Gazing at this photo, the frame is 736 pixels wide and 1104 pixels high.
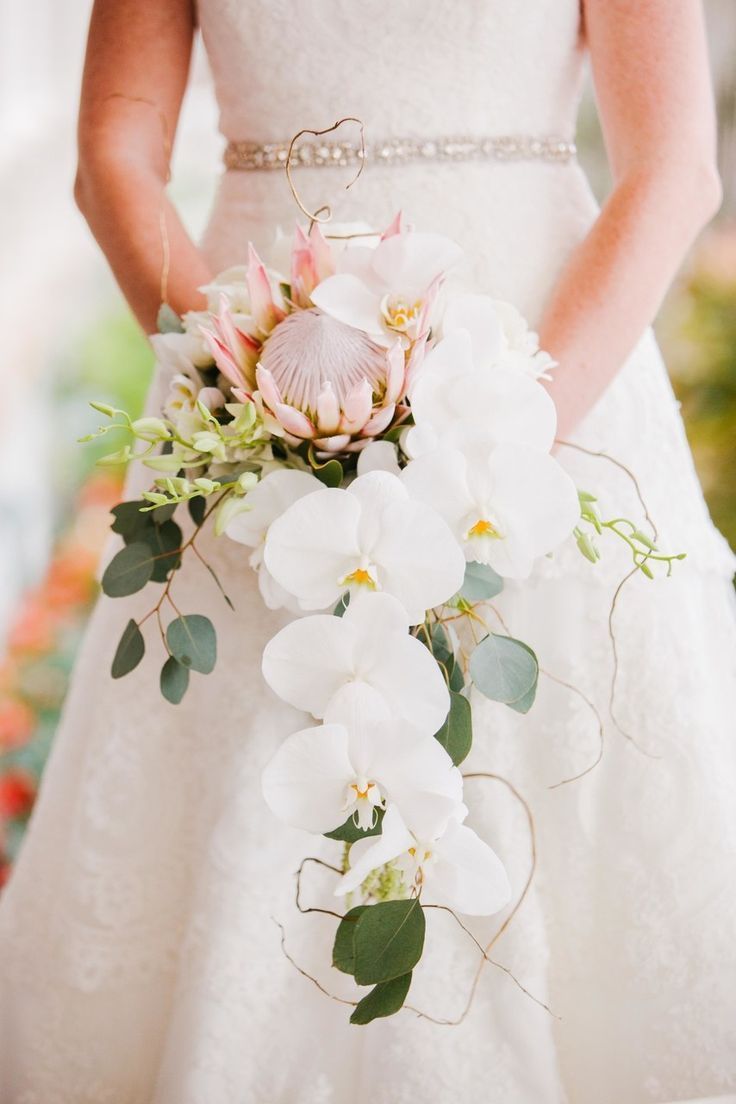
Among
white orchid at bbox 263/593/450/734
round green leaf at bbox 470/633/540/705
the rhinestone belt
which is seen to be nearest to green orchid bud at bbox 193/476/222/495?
white orchid at bbox 263/593/450/734

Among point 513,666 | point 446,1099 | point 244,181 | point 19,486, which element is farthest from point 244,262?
point 19,486

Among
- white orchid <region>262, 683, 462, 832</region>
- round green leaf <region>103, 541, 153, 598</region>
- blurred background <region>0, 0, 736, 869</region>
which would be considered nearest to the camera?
white orchid <region>262, 683, 462, 832</region>

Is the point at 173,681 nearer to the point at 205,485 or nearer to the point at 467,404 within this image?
the point at 205,485

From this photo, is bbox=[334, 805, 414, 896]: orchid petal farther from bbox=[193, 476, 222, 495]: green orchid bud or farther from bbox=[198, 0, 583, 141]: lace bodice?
bbox=[198, 0, 583, 141]: lace bodice

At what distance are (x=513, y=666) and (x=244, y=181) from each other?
0.57 metres

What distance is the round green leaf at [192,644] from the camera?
2.49 ft

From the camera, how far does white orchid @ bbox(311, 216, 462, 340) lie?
682mm

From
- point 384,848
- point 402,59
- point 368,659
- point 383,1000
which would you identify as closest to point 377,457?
point 368,659

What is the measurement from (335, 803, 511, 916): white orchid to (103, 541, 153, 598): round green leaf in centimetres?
29

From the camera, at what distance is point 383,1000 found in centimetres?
65

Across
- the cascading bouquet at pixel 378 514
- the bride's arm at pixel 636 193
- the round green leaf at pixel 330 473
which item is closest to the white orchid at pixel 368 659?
the cascading bouquet at pixel 378 514

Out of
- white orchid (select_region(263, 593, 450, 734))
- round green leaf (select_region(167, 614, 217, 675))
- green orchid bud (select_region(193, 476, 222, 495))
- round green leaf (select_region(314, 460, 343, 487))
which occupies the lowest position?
round green leaf (select_region(167, 614, 217, 675))

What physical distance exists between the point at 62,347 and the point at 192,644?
2393 mm

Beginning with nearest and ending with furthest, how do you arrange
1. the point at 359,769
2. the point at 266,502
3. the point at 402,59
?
the point at 359,769 → the point at 266,502 → the point at 402,59
